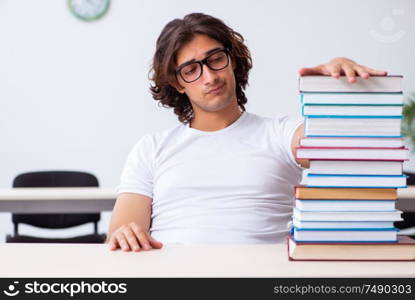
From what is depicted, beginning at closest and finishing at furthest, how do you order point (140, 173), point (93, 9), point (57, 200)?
point (140, 173) → point (57, 200) → point (93, 9)

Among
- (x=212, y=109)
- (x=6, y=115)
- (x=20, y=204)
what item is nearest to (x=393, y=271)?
(x=212, y=109)

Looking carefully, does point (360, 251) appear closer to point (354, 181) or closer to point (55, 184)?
point (354, 181)

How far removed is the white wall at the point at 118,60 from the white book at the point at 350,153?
3.74 metres

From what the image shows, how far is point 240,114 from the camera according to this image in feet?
5.79

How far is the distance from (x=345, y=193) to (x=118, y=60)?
395 cm

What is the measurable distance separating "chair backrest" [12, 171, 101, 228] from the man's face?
1777 mm

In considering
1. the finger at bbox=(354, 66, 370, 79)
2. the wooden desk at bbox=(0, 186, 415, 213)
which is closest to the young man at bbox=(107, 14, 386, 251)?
the finger at bbox=(354, 66, 370, 79)

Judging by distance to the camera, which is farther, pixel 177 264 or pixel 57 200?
pixel 57 200

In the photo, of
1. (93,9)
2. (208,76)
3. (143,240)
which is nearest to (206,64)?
(208,76)

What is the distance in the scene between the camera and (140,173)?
5.52 feet

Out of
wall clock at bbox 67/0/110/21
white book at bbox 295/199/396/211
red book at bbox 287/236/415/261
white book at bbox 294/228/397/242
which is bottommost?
red book at bbox 287/236/415/261

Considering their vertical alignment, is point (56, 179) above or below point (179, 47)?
below

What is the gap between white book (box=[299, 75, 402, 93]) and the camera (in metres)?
0.98

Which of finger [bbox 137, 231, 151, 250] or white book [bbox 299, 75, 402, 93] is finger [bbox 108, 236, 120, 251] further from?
white book [bbox 299, 75, 402, 93]
